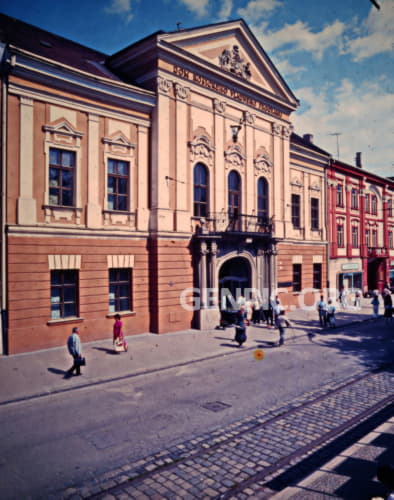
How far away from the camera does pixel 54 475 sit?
623 cm

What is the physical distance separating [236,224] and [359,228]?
1856 cm

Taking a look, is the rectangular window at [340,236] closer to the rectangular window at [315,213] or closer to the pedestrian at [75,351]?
the rectangular window at [315,213]

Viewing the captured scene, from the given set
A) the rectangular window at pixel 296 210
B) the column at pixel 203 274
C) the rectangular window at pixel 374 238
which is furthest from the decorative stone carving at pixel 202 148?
the rectangular window at pixel 374 238

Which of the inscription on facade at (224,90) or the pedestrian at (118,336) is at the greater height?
the inscription on facade at (224,90)

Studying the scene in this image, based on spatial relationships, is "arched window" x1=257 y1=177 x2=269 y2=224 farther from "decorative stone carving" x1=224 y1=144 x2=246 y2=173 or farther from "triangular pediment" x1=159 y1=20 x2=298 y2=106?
"triangular pediment" x1=159 y1=20 x2=298 y2=106

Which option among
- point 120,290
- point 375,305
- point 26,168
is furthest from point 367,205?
point 26,168

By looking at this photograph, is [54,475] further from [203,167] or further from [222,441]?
[203,167]

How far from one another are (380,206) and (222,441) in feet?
122

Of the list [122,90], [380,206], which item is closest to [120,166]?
[122,90]

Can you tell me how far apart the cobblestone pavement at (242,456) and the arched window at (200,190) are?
1247 centimetres

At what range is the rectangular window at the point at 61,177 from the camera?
51.5ft

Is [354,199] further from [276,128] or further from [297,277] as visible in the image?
[276,128]

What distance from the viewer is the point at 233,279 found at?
22359mm

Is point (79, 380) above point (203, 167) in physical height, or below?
below
